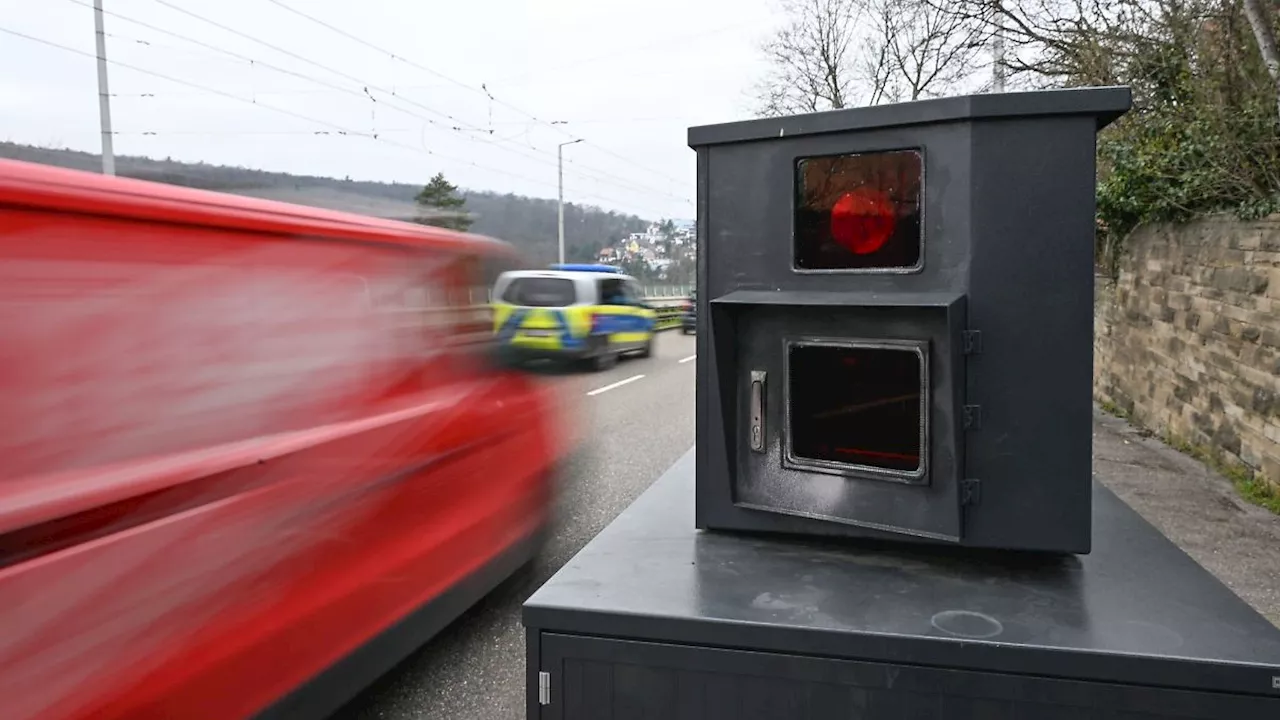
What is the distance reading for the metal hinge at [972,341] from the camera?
1786 mm

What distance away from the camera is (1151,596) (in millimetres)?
1797

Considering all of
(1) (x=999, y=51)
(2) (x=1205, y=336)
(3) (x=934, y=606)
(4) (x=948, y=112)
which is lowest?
(3) (x=934, y=606)

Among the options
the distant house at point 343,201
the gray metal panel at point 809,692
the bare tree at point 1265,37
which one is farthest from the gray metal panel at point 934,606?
the bare tree at point 1265,37

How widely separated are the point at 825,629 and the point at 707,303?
741 millimetres

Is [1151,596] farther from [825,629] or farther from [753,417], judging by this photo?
[753,417]

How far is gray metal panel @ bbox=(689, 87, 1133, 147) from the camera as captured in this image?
1.70 m

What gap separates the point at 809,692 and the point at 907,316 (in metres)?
0.73

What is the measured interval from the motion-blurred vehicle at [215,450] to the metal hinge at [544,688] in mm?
1197

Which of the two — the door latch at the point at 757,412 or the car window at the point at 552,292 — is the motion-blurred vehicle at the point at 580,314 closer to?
the car window at the point at 552,292

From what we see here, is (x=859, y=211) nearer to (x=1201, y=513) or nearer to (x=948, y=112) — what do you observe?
(x=948, y=112)

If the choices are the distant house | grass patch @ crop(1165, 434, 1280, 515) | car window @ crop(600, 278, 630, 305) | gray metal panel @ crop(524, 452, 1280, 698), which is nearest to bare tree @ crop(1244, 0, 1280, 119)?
grass patch @ crop(1165, 434, 1280, 515)

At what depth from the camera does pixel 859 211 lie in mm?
1927

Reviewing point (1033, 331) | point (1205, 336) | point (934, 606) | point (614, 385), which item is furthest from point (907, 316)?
point (614, 385)

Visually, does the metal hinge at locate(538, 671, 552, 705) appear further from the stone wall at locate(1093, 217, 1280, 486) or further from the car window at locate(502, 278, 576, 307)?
the car window at locate(502, 278, 576, 307)
